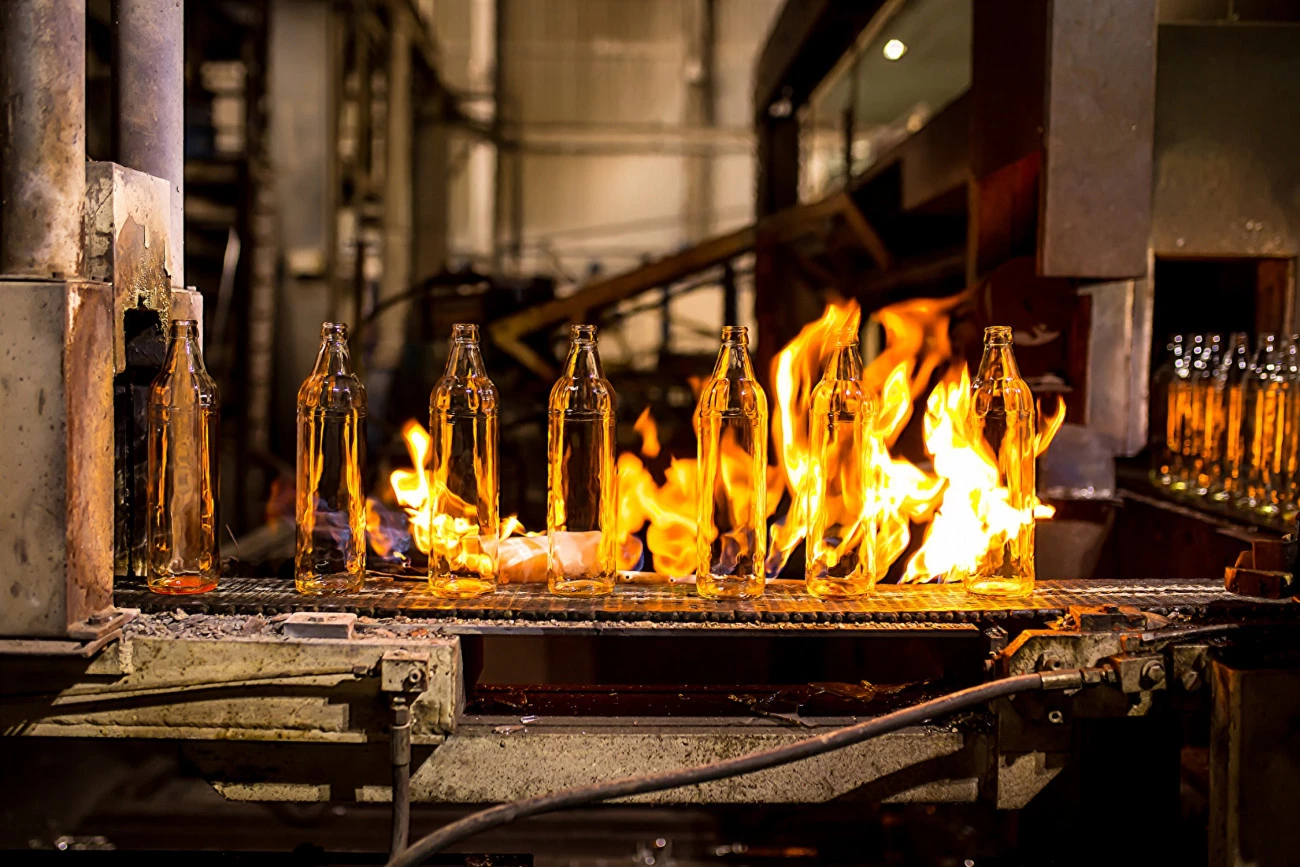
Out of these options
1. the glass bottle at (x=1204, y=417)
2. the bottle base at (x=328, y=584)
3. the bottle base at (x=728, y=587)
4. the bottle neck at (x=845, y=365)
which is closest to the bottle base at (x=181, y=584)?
the bottle base at (x=328, y=584)

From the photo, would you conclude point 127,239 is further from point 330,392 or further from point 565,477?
point 565,477

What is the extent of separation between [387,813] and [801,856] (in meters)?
1.39

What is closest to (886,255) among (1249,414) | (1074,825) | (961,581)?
(1249,414)

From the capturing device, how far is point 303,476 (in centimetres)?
183

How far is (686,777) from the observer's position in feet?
4.59

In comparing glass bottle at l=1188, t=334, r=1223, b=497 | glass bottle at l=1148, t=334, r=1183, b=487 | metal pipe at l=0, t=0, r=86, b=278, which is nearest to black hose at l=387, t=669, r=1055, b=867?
metal pipe at l=0, t=0, r=86, b=278

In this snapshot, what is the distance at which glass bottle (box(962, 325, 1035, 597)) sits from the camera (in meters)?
1.82

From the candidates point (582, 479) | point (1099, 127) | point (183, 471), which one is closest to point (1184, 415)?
point (1099, 127)

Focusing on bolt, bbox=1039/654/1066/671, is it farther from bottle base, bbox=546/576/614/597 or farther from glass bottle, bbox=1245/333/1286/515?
glass bottle, bbox=1245/333/1286/515

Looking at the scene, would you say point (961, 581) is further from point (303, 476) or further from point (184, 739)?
point (184, 739)

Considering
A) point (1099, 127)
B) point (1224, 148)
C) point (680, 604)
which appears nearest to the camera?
point (680, 604)

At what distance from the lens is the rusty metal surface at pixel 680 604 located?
160 centimetres

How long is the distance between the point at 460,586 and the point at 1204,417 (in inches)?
106

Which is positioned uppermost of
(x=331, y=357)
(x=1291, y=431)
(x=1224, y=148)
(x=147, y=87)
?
(x=1224, y=148)
